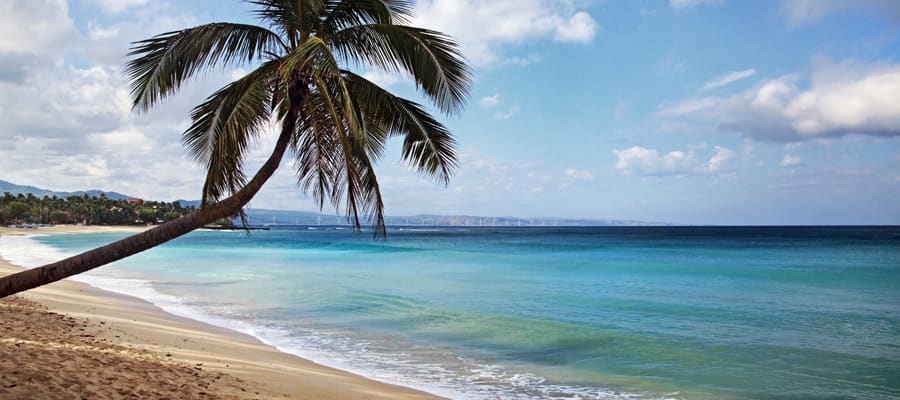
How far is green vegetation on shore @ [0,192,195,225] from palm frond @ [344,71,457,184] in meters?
118

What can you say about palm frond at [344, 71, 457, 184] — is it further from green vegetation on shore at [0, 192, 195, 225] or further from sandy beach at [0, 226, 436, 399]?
green vegetation on shore at [0, 192, 195, 225]

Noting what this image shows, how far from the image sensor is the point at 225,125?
480 centimetres

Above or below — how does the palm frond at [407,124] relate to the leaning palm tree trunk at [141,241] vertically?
above

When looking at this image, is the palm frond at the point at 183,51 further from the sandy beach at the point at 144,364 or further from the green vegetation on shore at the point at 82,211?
the green vegetation on shore at the point at 82,211

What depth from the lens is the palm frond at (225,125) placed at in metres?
4.71

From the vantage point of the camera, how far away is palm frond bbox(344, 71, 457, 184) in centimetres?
552

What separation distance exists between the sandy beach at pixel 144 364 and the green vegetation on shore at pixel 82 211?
112 meters

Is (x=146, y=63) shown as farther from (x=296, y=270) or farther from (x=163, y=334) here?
(x=296, y=270)

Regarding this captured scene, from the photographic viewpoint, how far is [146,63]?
5.47 metres

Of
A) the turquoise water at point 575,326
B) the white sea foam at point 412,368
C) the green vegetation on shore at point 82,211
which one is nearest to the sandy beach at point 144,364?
the white sea foam at point 412,368

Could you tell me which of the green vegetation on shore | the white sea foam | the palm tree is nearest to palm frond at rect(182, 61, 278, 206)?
the palm tree

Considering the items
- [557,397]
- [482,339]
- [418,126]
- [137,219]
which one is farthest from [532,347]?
[137,219]

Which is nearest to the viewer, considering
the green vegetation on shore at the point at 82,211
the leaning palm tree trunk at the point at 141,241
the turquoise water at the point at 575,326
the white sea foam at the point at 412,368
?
the leaning palm tree trunk at the point at 141,241

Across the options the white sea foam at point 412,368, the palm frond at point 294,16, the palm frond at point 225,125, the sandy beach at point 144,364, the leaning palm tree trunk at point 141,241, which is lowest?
the white sea foam at point 412,368
